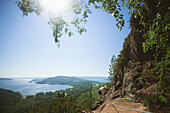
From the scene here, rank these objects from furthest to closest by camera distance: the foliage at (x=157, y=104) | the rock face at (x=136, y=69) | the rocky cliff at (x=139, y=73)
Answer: the rock face at (x=136, y=69)
the rocky cliff at (x=139, y=73)
the foliage at (x=157, y=104)

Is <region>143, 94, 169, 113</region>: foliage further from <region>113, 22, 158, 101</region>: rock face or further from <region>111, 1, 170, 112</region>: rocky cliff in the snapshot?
<region>113, 22, 158, 101</region>: rock face

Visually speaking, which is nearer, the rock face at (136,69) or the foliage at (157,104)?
the foliage at (157,104)

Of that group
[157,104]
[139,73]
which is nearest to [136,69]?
[139,73]

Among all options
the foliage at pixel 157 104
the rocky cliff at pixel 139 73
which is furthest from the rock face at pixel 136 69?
the foliage at pixel 157 104

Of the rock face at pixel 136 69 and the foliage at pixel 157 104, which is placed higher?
the rock face at pixel 136 69

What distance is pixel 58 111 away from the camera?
10.1m

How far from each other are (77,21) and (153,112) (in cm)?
587

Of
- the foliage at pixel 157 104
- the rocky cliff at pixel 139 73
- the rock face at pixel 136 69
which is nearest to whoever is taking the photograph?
the foliage at pixel 157 104

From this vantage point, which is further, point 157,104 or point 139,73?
point 139,73

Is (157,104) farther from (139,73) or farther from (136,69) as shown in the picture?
(136,69)

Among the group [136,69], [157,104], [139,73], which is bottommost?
[157,104]

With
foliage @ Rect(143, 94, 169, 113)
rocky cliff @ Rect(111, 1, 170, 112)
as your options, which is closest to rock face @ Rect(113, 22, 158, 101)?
rocky cliff @ Rect(111, 1, 170, 112)

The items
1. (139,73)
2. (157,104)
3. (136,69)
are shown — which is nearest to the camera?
(157,104)

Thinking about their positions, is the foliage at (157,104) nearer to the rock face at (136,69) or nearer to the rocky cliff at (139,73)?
the rocky cliff at (139,73)
